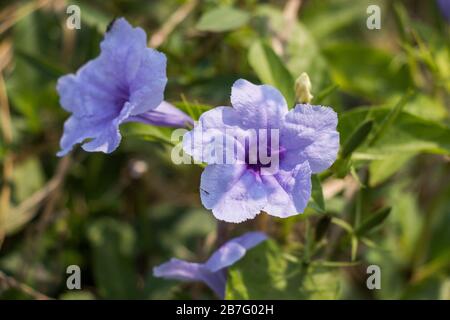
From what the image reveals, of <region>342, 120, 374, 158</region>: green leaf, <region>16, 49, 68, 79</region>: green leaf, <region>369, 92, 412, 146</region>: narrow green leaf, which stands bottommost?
<region>342, 120, 374, 158</region>: green leaf

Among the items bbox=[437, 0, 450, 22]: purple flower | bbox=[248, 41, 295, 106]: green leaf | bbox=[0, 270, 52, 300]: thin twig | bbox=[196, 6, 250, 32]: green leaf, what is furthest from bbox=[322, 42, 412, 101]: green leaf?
bbox=[0, 270, 52, 300]: thin twig

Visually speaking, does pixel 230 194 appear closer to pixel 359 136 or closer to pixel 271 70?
pixel 359 136

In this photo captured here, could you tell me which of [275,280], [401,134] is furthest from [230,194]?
[401,134]

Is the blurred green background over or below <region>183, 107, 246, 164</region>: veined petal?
over

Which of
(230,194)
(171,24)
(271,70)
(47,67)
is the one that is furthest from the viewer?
(171,24)

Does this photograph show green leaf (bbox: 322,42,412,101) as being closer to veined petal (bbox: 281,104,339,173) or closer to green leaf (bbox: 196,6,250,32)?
green leaf (bbox: 196,6,250,32)
